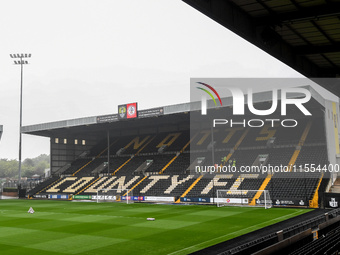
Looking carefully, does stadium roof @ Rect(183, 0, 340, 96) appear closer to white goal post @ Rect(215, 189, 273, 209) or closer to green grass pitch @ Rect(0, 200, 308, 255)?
green grass pitch @ Rect(0, 200, 308, 255)

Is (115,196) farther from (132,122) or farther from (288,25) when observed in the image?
(288,25)

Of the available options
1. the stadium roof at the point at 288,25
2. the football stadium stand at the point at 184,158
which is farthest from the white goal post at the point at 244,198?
the stadium roof at the point at 288,25

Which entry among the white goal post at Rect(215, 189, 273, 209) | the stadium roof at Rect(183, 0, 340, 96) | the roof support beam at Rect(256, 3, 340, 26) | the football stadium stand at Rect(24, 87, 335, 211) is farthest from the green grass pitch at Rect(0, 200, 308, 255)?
the football stadium stand at Rect(24, 87, 335, 211)

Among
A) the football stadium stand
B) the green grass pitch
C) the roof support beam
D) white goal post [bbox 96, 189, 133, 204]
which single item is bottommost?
white goal post [bbox 96, 189, 133, 204]

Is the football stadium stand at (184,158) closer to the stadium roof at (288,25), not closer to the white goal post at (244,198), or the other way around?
the white goal post at (244,198)

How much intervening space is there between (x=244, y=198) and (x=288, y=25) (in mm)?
21581

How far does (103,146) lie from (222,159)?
22.4 m

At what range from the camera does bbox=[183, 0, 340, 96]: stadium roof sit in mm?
10109

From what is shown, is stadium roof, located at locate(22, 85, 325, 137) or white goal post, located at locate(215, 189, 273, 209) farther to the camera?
stadium roof, located at locate(22, 85, 325, 137)

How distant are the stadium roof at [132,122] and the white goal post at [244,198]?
8.75 m

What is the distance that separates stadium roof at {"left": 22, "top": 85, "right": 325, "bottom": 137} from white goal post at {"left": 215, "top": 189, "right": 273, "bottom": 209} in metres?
8.75

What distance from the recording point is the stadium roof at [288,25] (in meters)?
10.1

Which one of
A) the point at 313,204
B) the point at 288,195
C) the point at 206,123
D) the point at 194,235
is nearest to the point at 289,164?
the point at 288,195

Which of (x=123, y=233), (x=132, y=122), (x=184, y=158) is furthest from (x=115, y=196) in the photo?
(x=123, y=233)
